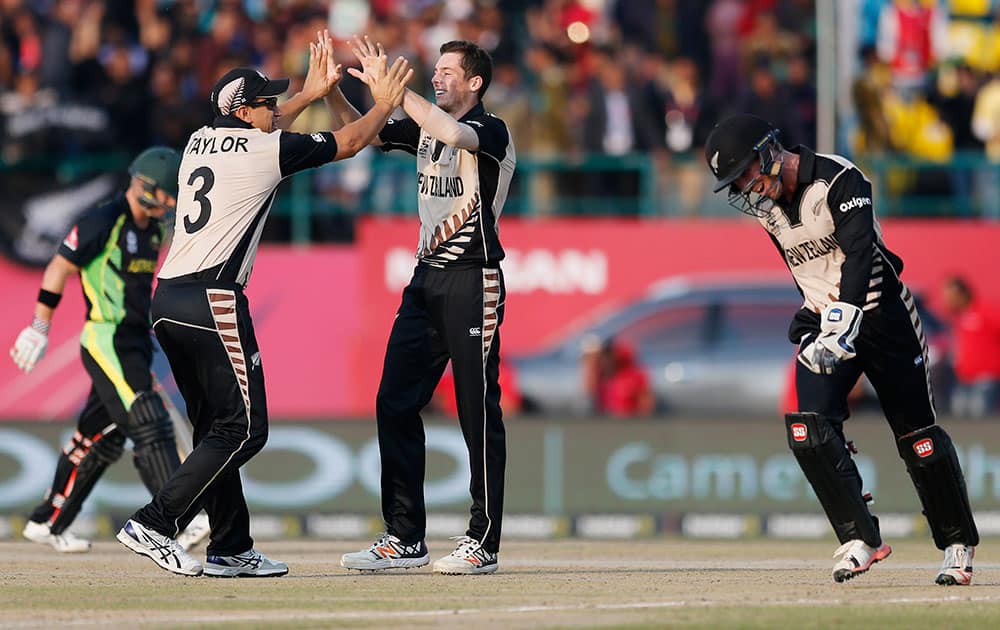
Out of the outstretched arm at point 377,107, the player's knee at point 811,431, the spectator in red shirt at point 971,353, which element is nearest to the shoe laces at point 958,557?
the player's knee at point 811,431

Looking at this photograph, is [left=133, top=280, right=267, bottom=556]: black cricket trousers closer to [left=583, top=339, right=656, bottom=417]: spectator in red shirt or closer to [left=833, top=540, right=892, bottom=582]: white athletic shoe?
[left=833, top=540, right=892, bottom=582]: white athletic shoe

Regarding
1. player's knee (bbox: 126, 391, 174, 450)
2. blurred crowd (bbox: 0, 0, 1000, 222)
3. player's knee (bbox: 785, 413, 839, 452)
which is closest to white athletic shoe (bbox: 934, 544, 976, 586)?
player's knee (bbox: 785, 413, 839, 452)

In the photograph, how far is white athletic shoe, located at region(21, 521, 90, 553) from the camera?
12.1m

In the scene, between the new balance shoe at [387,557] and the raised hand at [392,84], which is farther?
the new balance shoe at [387,557]

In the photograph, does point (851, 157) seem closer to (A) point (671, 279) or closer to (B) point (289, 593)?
(A) point (671, 279)

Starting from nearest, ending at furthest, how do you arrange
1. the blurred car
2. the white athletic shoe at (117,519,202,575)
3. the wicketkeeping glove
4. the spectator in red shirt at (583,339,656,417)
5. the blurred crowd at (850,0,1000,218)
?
the wicketkeeping glove
the white athletic shoe at (117,519,202,575)
the spectator in red shirt at (583,339,656,417)
the blurred car
the blurred crowd at (850,0,1000,218)

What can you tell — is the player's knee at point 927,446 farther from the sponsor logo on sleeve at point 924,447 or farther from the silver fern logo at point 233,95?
the silver fern logo at point 233,95

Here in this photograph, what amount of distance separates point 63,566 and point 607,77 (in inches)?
420

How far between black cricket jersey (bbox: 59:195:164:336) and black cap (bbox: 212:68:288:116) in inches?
103

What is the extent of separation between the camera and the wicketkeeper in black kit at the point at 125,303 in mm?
11727

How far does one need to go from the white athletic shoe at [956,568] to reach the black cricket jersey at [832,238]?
4.35 feet

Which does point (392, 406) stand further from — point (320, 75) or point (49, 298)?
point (49, 298)

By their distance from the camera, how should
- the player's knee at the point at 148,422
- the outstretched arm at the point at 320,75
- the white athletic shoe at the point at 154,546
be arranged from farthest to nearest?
the player's knee at the point at 148,422
the outstretched arm at the point at 320,75
the white athletic shoe at the point at 154,546

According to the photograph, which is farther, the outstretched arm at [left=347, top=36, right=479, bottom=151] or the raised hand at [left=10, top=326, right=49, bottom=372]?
the raised hand at [left=10, top=326, right=49, bottom=372]
